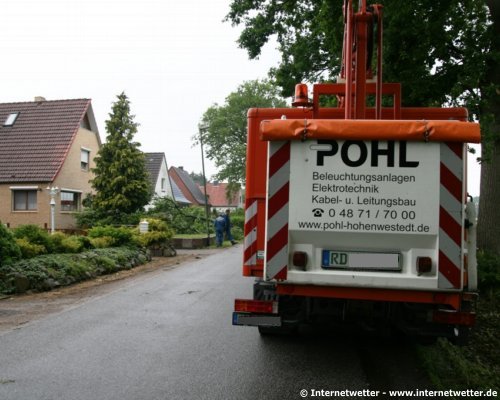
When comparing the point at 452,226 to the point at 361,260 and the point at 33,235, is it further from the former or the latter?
the point at 33,235

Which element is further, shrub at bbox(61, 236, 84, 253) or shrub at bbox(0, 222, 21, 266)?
shrub at bbox(61, 236, 84, 253)

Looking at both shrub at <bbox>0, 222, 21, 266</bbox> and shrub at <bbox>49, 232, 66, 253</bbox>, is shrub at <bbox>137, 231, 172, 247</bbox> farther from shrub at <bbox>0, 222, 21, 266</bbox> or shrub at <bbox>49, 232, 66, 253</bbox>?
shrub at <bbox>0, 222, 21, 266</bbox>

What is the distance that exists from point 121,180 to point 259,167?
2424 cm

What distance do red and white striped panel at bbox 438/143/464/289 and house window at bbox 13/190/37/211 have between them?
27258mm

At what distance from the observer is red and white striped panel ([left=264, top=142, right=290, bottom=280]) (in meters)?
4.46

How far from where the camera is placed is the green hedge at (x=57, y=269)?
32.6 feet

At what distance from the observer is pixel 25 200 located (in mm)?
28312

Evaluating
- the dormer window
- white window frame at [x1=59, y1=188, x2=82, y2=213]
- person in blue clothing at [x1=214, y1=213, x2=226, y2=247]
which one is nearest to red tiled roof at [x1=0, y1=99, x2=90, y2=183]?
the dormer window

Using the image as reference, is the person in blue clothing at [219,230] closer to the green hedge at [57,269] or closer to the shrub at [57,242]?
the green hedge at [57,269]

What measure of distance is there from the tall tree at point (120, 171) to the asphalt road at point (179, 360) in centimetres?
2087

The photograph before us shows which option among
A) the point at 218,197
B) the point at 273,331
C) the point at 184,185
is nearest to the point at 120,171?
the point at 273,331

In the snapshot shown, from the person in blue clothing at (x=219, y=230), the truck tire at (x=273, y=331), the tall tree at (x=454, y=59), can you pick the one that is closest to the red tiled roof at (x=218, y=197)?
the person in blue clothing at (x=219, y=230)

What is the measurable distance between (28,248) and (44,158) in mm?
18926

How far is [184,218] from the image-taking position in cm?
2964
